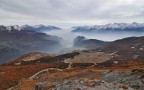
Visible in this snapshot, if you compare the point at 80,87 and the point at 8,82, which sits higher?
the point at 80,87

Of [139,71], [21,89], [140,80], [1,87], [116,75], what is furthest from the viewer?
[1,87]

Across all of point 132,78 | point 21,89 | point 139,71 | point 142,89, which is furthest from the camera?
point 21,89

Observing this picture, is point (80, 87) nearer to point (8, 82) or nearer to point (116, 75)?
point (116, 75)

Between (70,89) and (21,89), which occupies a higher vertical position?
(70,89)

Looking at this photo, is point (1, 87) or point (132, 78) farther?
point (1, 87)

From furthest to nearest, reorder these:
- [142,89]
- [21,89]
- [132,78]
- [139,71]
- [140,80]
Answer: [21,89] → [139,71] → [132,78] → [140,80] → [142,89]

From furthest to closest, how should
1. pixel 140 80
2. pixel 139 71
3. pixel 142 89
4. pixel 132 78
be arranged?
pixel 139 71, pixel 132 78, pixel 140 80, pixel 142 89

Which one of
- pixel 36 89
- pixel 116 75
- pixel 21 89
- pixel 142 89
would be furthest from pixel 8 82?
pixel 142 89

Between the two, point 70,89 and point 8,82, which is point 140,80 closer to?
point 70,89

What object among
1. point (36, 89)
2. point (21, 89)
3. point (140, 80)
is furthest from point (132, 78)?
point (21, 89)
